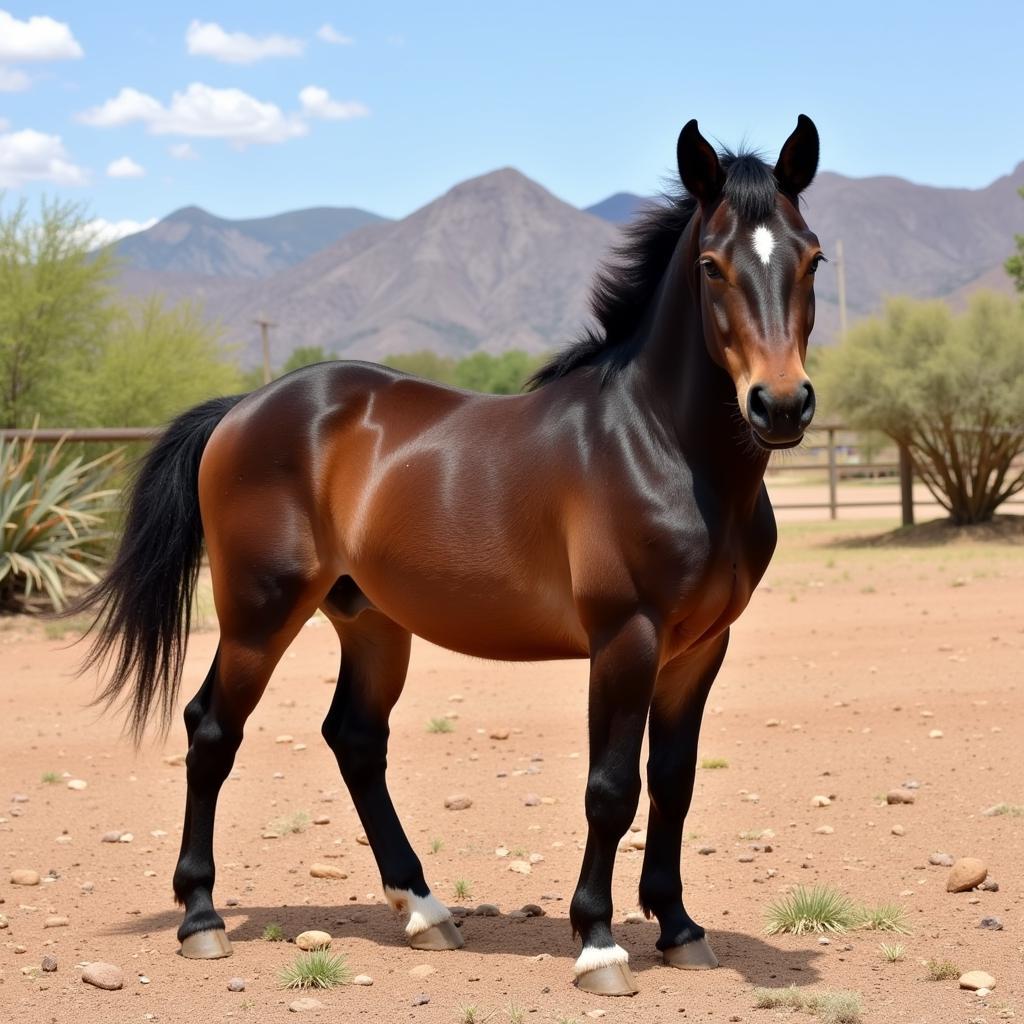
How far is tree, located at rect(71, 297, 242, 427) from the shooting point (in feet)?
61.3

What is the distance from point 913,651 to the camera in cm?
1062

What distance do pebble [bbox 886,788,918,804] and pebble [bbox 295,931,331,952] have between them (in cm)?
300

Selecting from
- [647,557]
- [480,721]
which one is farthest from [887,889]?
[480,721]

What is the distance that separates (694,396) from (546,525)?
25.2 inches

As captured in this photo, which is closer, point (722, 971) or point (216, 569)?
point (722, 971)

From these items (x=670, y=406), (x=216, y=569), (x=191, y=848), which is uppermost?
(x=670, y=406)

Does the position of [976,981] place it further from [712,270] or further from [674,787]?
[712,270]

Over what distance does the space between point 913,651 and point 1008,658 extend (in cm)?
76

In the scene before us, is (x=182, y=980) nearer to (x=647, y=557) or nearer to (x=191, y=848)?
Result: (x=191, y=848)

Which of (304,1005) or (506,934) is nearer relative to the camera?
(304,1005)

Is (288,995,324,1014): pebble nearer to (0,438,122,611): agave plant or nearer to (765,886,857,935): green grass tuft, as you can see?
(765,886,857,935): green grass tuft

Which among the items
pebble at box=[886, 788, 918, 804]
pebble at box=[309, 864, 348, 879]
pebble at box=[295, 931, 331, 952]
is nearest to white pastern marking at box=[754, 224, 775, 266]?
pebble at box=[295, 931, 331, 952]

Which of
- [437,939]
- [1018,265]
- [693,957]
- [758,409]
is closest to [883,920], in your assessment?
[693,957]

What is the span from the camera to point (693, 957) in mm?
4527
